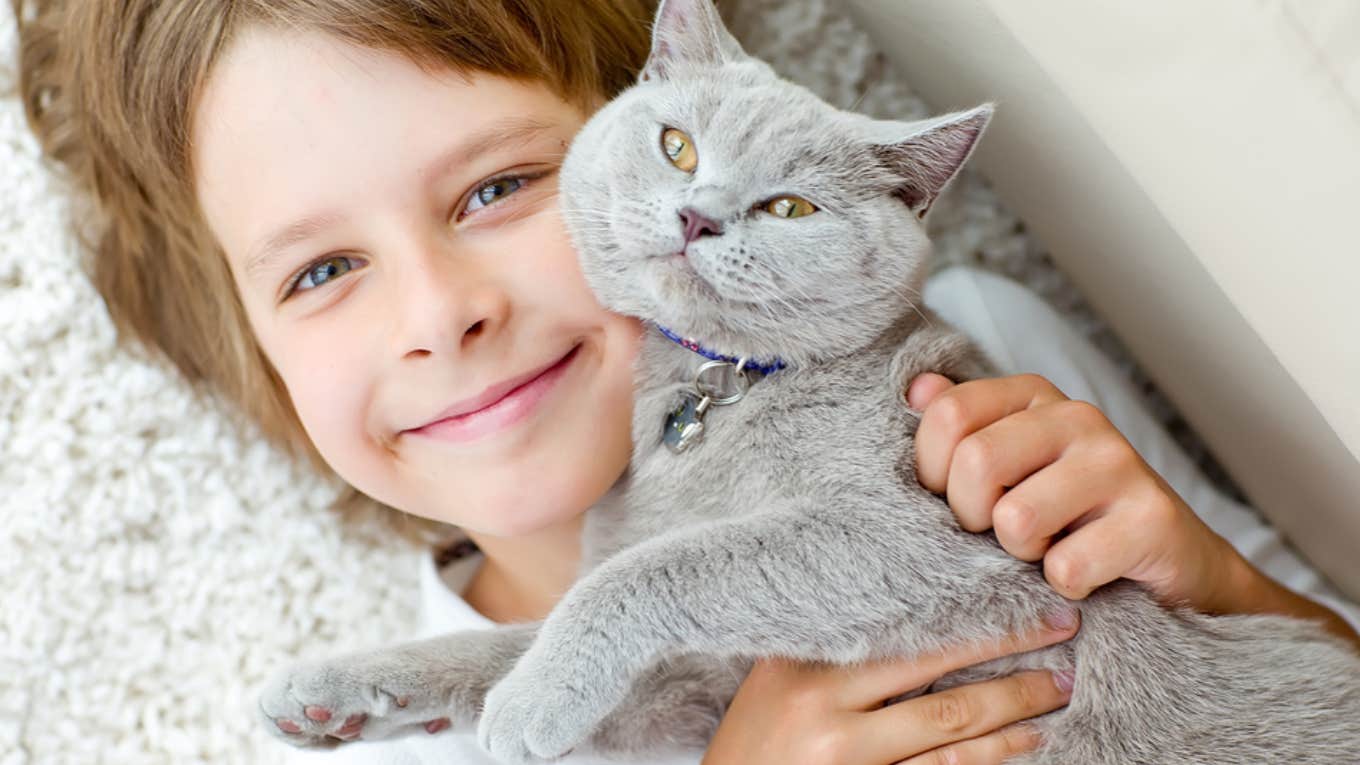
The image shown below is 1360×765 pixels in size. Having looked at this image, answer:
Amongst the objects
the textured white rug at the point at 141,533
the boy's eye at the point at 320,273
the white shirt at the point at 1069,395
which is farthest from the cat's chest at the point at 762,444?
the textured white rug at the point at 141,533

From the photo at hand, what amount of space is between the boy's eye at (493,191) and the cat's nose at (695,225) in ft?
0.85

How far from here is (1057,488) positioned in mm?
900

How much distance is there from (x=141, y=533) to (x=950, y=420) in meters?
1.17

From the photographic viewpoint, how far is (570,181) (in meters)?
0.98

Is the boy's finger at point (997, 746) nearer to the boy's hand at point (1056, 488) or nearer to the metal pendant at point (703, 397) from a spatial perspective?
the boy's hand at point (1056, 488)

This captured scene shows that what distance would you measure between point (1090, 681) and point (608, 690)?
403mm

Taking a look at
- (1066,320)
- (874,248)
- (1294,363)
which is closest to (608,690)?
(874,248)

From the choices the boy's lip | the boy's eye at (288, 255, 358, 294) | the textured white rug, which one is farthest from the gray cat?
the textured white rug

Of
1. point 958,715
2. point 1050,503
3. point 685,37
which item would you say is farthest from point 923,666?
point 685,37

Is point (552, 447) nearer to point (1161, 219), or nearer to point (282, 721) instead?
point (282, 721)

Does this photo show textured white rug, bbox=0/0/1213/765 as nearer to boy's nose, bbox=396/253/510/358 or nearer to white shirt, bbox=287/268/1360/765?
white shirt, bbox=287/268/1360/765

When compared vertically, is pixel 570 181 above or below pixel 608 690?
above

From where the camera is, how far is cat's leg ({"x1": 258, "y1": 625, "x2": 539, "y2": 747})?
0.94 metres

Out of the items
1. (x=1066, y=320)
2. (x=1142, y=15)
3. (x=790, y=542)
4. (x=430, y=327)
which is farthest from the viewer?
(x=1066, y=320)
